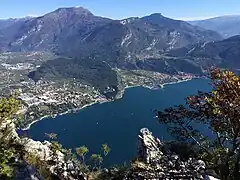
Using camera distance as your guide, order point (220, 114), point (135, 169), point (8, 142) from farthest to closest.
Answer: point (8, 142), point (135, 169), point (220, 114)

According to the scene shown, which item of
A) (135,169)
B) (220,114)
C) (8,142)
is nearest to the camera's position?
(220,114)

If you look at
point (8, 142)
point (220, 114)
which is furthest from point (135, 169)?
point (8, 142)

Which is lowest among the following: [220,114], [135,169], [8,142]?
[135,169]

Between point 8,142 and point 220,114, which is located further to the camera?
point 8,142

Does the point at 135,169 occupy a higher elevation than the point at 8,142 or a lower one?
lower

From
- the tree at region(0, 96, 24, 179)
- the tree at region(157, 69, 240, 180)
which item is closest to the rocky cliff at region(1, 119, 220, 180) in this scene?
the tree at region(0, 96, 24, 179)

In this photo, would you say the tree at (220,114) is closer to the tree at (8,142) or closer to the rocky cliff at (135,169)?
the rocky cliff at (135,169)

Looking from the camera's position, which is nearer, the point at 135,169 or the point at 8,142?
the point at 135,169

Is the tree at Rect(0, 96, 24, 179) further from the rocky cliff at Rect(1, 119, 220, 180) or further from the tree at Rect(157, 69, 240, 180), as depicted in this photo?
the tree at Rect(157, 69, 240, 180)

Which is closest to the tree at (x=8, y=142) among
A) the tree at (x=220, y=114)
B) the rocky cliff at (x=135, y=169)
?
the rocky cliff at (x=135, y=169)

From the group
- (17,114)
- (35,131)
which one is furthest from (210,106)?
(35,131)

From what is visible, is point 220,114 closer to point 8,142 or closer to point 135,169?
point 135,169

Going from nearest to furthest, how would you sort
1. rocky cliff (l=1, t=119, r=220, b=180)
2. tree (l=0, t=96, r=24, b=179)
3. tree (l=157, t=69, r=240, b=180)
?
1. rocky cliff (l=1, t=119, r=220, b=180)
2. tree (l=0, t=96, r=24, b=179)
3. tree (l=157, t=69, r=240, b=180)
